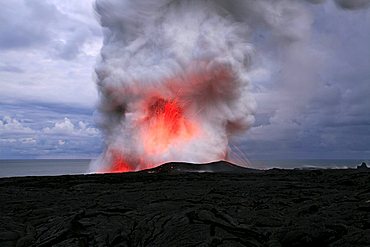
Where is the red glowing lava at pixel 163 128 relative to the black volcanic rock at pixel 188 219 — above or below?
above

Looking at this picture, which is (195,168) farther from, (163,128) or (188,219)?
(188,219)

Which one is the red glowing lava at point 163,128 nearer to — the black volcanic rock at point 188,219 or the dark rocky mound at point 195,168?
the dark rocky mound at point 195,168

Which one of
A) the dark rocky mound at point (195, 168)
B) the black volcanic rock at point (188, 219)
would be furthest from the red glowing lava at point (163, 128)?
the black volcanic rock at point (188, 219)

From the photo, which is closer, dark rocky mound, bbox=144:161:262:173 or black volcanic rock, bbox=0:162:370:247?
black volcanic rock, bbox=0:162:370:247

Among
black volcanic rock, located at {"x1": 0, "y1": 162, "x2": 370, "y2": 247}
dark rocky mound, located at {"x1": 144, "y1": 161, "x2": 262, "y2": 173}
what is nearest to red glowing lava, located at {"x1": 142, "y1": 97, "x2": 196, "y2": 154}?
dark rocky mound, located at {"x1": 144, "y1": 161, "x2": 262, "y2": 173}

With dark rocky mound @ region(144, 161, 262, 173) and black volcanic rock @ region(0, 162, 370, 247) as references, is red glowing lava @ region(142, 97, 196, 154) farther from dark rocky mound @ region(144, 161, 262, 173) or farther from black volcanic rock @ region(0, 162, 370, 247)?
black volcanic rock @ region(0, 162, 370, 247)

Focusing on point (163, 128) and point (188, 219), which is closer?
point (188, 219)

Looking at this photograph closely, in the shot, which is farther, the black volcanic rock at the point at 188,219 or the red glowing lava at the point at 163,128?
the red glowing lava at the point at 163,128

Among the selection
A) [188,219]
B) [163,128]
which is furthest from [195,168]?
[188,219]

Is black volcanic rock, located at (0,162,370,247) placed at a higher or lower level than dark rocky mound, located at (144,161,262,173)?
lower

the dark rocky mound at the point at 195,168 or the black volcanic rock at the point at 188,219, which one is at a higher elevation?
the dark rocky mound at the point at 195,168

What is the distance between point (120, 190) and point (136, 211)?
7902 millimetres

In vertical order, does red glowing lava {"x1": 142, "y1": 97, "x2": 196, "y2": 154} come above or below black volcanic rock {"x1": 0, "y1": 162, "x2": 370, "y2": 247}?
above

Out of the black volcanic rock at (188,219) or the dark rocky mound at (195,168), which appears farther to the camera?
the dark rocky mound at (195,168)
